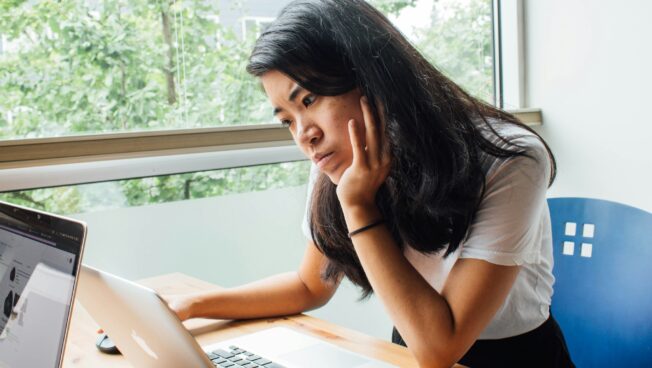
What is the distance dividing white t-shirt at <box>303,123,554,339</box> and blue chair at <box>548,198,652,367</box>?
0.45ft

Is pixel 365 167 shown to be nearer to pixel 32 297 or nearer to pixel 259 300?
pixel 259 300

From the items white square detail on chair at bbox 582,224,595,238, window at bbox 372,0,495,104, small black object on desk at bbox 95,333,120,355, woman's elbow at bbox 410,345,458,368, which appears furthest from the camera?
window at bbox 372,0,495,104

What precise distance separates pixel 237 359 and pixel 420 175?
428mm

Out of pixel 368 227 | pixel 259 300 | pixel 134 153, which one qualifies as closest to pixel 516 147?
pixel 368 227

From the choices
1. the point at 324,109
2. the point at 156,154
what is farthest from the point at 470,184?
the point at 156,154

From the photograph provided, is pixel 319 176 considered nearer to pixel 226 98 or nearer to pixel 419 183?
pixel 419 183

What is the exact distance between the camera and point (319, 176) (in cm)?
145

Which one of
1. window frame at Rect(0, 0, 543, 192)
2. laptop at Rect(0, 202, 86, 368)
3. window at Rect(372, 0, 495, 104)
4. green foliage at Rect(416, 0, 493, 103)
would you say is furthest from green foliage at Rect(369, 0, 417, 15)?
laptop at Rect(0, 202, 86, 368)

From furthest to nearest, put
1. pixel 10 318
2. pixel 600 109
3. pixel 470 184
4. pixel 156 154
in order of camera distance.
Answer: pixel 600 109 → pixel 156 154 → pixel 470 184 → pixel 10 318

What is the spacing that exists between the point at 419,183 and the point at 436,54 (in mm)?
1544

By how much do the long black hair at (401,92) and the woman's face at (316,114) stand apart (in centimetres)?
2

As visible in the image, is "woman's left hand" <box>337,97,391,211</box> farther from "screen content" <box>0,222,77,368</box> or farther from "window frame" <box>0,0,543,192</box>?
"window frame" <box>0,0,543,192</box>

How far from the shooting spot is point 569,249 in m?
1.46

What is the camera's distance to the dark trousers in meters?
1.27
